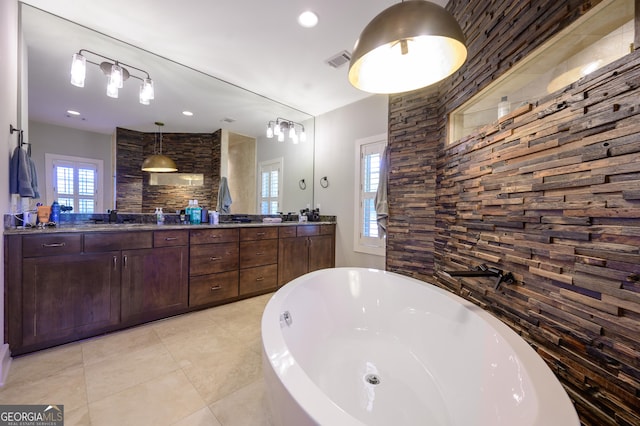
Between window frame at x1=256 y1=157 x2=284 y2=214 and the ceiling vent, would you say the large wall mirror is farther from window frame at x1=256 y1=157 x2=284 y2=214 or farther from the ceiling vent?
the ceiling vent

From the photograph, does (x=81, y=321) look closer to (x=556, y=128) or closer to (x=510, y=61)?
(x=556, y=128)

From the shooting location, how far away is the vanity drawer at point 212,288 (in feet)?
7.95

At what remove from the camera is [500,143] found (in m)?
1.39

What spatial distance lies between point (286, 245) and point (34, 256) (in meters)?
2.19

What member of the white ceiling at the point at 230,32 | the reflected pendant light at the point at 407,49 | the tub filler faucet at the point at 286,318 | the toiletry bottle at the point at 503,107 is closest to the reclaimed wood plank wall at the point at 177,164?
the white ceiling at the point at 230,32

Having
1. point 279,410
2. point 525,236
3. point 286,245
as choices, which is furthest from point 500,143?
point 286,245

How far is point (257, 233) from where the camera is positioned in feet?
9.58

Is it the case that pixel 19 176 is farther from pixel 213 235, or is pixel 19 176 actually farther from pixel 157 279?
pixel 213 235

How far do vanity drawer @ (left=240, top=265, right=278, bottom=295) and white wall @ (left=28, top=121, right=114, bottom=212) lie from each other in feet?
4.97

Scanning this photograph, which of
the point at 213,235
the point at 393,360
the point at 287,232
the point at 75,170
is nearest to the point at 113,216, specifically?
the point at 75,170

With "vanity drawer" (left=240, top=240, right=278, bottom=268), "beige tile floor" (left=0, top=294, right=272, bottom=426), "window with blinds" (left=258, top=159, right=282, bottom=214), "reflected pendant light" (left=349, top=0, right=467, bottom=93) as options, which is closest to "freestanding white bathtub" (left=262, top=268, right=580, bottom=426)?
"beige tile floor" (left=0, top=294, right=272, bottom=426)

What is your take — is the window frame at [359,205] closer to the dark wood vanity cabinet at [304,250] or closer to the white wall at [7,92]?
the dark wood vanity cabinet at [304,250]

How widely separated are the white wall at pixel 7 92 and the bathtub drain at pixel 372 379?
7.11 feet

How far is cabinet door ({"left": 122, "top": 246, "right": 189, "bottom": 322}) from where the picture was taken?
2.05 meters
